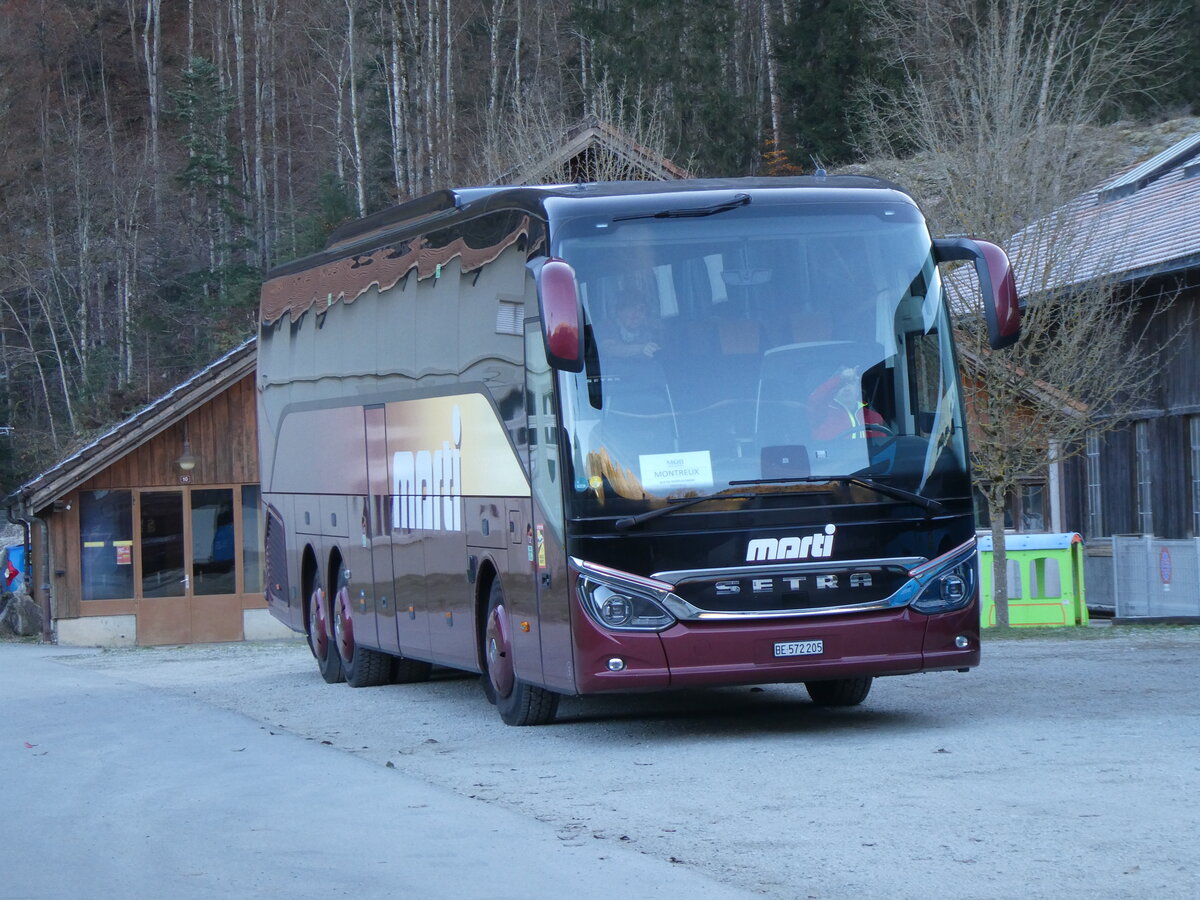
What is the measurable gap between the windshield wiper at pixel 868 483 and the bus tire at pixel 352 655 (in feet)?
21.5

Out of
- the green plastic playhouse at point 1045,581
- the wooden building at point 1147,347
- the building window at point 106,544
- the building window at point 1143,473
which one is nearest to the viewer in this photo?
the wooden building at point 1147,347

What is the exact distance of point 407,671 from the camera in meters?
17.0

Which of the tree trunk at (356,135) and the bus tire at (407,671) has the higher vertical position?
the tree trunk at (356,135)

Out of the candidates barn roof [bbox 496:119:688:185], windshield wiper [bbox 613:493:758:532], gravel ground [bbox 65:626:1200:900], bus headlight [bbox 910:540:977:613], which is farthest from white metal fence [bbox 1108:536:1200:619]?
windshield wiper [bbox 613:493:758:532]

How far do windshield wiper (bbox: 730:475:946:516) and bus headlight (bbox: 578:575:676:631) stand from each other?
0.90 meters

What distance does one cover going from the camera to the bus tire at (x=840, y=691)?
12.6m

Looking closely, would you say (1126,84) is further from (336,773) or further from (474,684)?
(336,773)

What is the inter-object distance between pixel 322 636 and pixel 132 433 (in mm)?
15043

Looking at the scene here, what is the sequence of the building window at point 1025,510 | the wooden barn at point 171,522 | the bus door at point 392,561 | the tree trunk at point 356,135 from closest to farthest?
the bus door at point 392,561
the building window at point 1025,510
the wooden barn at point 171,522
the tree trunk at point 356,135

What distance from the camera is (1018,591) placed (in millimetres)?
25031

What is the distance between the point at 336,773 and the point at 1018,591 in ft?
53.6

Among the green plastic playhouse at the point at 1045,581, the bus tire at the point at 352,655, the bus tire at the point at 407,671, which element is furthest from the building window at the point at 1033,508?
the bus tire at the point at 352,655

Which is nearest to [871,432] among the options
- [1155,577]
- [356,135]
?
[1155,577]

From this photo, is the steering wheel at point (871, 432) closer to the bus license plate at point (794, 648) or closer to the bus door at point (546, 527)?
the bus license plate at point (794, 648)
